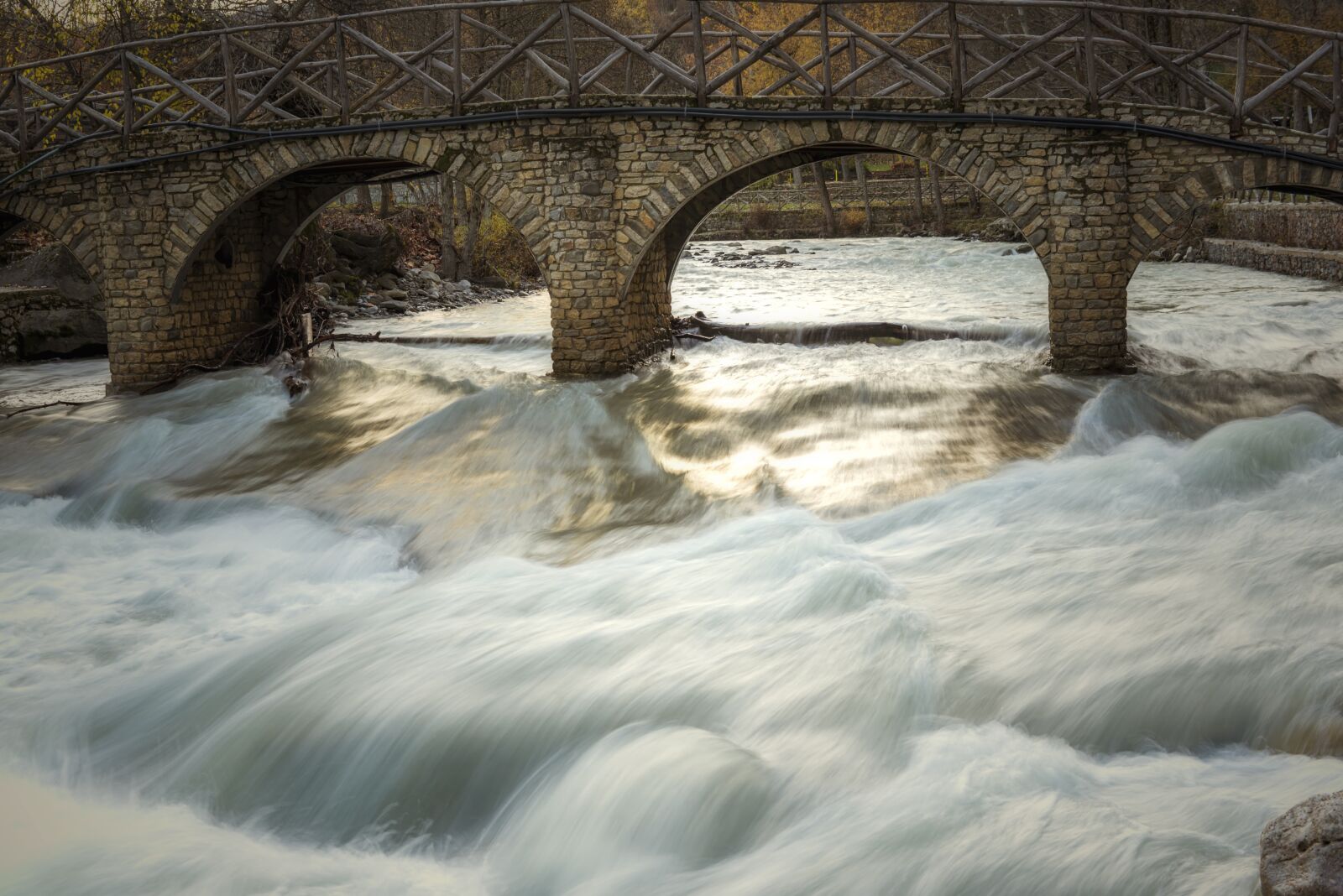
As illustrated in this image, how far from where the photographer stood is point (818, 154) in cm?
1427

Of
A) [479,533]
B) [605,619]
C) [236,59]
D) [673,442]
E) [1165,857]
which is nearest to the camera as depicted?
[1165,857]

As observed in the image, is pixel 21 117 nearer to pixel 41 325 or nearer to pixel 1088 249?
pixel 41 325

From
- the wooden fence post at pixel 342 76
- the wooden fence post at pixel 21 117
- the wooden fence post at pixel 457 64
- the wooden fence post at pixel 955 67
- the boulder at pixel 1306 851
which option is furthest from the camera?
the wooden fence post at pixel 21 117

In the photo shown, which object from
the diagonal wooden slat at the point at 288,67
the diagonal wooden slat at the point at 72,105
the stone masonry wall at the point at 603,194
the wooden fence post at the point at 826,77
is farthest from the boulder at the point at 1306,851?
the diagonal wooden slat at the point at 72,105

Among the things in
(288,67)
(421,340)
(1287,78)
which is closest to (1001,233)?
(421,340)

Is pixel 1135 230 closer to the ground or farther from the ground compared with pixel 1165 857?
farther from the ground

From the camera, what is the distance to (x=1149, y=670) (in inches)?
236

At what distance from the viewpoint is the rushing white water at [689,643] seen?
519 cm

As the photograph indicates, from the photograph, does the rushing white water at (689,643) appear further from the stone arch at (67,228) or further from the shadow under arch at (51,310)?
the shadow under arch at (51,310)

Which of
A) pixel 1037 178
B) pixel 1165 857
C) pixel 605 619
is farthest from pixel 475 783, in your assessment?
Result: pixel 1037 178

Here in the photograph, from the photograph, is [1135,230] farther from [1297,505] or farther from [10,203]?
[10,203]

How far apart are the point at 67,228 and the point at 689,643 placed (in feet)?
36.9

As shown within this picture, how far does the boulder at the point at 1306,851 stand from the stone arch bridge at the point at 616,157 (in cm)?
869

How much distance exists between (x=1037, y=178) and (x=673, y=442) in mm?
4361
